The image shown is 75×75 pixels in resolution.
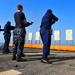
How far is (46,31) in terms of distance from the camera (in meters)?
7.16

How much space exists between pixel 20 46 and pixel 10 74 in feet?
9.00

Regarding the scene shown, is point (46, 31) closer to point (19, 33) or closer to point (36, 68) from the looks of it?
point (19, 33)

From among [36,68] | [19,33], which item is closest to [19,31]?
[19,33]

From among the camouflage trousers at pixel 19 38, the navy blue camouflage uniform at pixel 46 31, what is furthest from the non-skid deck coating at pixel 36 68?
the camouflage trousers at pixel 19 38

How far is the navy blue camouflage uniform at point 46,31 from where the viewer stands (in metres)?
7.12

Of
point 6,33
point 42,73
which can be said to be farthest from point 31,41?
point 42,73

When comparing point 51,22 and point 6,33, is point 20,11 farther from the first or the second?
point 6,33

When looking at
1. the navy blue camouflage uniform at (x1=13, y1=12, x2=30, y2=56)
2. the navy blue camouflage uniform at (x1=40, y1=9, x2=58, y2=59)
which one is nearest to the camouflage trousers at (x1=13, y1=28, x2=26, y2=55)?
the navy blue camouflage uniform at (x1=13, y1=12, x2=30, y2=56)

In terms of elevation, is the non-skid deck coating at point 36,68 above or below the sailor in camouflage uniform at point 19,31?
below

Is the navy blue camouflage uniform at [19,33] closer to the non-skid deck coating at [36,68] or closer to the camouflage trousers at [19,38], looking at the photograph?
the camouflage trousers at [19,38]

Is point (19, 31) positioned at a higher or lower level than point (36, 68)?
higher

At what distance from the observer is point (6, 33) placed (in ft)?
39.3

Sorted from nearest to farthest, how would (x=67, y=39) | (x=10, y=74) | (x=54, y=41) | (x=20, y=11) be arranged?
(x=10, y=74), (x=20, y=11), (x=67, y=39), (x=54, y=41)

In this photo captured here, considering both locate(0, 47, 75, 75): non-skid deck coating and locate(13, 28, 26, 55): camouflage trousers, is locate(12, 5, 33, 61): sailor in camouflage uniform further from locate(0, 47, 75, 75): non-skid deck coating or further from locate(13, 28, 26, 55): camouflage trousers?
locate(0, 47, 75, 75): non-skid deck coating
